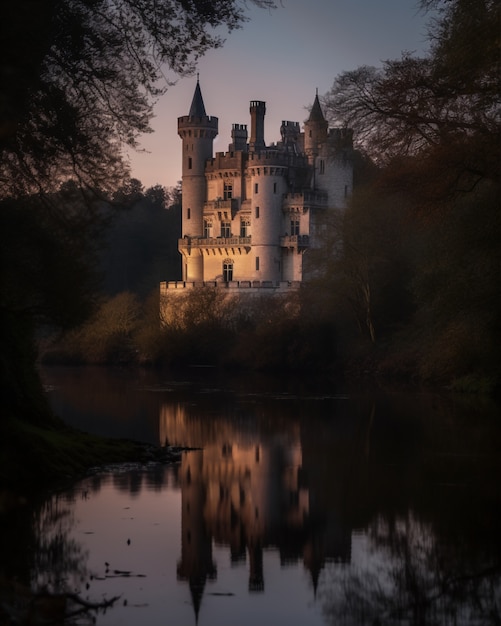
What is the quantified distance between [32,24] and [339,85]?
272 inches

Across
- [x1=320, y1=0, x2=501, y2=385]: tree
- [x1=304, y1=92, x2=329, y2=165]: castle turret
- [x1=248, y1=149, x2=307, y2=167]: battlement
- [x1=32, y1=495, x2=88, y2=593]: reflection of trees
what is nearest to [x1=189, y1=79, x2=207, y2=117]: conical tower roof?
[x1=248, y1=149, x2=307, y2=167]: battlement

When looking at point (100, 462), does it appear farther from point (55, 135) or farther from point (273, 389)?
point (273, 389)

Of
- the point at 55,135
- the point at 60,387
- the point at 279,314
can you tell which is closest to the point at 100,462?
the point at 55,135

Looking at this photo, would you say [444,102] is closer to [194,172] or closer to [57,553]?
[57,553]

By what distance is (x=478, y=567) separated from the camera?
27.3 ft

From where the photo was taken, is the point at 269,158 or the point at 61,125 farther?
the point at 269,158

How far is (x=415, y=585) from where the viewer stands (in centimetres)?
790

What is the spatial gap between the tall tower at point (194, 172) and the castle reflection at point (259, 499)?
53.1 metres

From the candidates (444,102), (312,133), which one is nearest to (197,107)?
(312,133)

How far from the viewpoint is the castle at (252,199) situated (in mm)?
67938

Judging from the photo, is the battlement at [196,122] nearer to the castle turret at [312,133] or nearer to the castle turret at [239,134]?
the castle turret at [239,134]

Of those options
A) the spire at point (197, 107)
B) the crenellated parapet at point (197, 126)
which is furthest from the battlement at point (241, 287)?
the spire at point (197, 107)

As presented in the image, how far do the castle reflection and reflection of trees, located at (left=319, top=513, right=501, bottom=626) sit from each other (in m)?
0.28

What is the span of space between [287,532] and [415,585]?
1.98 m
